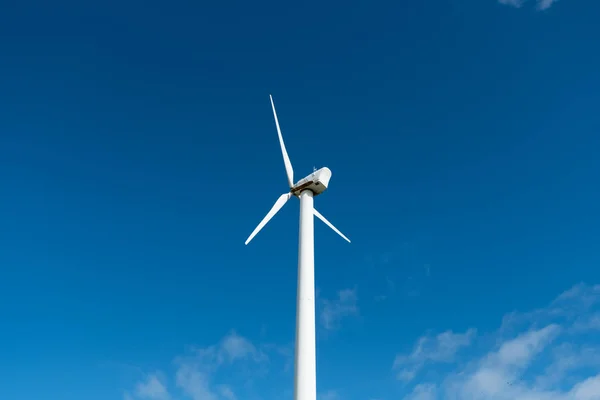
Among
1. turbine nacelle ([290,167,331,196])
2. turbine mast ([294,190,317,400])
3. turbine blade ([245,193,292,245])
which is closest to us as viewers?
turbine mast ([294,190,317,400])

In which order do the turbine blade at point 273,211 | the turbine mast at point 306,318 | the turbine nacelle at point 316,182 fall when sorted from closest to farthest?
the turbine mast at point 306,318, the turbine nacelle at point 316,182, the turbine blade at point 273,211

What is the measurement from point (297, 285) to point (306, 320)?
389cm

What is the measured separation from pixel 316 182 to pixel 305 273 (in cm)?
1179

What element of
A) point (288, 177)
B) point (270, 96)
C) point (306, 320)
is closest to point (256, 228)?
point (288, 177)

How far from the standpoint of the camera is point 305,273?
43.5 m

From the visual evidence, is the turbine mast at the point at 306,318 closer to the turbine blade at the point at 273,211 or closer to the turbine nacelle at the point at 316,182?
the turbine nacelle at the point at 316,182

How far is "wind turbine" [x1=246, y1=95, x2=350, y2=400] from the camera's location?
37.5m

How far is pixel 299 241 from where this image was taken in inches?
1839

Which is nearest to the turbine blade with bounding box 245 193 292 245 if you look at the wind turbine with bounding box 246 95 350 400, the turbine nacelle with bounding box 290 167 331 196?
the wind turbine with bounding box 246 95 350 400

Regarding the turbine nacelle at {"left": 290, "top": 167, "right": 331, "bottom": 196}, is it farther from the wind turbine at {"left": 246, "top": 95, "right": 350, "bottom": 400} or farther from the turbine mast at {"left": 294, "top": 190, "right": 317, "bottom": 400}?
the turbine mast at {"left": 294, "top": 190, "right": 317, "bottom": 400}

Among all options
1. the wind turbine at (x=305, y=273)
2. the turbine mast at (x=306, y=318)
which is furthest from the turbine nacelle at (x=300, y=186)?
the turbine mast at (x=306, y=318)

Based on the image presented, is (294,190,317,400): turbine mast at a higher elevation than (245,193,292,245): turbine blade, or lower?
lower

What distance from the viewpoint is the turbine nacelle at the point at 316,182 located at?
51.6 metres

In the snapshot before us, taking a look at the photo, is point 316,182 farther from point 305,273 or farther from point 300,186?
point 305,273
